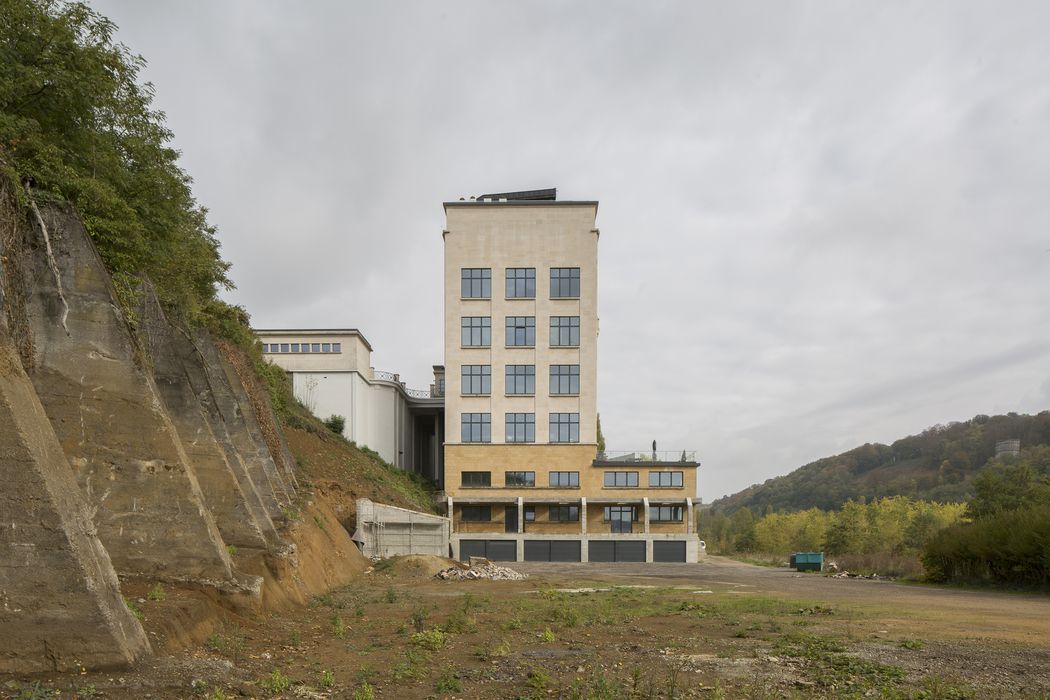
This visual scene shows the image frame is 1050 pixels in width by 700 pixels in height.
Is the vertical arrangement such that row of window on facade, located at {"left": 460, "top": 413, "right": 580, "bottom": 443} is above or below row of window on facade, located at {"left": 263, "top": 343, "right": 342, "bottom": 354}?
below

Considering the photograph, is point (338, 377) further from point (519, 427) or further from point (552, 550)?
point (552, 550)

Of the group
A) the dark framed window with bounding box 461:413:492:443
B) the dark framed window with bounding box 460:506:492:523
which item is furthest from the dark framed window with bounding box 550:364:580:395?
the dark framed window with bounding box 460:506:492:523

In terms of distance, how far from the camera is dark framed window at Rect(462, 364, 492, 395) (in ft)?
189

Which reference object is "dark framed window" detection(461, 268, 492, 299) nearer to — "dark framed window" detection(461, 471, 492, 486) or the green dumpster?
"dark framed window" detection(461, 471, 492, 486)

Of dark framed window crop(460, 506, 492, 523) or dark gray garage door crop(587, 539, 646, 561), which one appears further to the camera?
dark framed window crop(460, 506, 492, 523)

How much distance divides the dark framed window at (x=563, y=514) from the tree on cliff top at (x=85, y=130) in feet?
129

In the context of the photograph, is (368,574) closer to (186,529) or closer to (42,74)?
(186,529)

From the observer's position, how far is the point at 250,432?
2770cm

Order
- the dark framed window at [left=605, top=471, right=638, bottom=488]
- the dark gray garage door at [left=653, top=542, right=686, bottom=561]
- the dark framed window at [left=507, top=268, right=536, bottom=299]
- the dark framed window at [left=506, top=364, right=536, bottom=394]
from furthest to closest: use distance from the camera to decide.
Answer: the dark framed window at [left=507, top=268, right=536, bottom=299] → the dark framed window at [left=506, top=364, right=536, bottom=394] → the dark framed window at [left=605, top=471, right=638, bottom=488] → the dark gray garage door at [left=653, top=542, right=686, bottom=561]

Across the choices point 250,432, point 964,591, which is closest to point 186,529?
point 250,432

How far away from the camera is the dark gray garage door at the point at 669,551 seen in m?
55.3

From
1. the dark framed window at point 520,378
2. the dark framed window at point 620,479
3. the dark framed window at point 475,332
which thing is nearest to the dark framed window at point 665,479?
the dark framed window at point 620,479

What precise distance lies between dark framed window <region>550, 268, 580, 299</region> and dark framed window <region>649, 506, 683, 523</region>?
17.1m

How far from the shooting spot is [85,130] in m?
16.8
